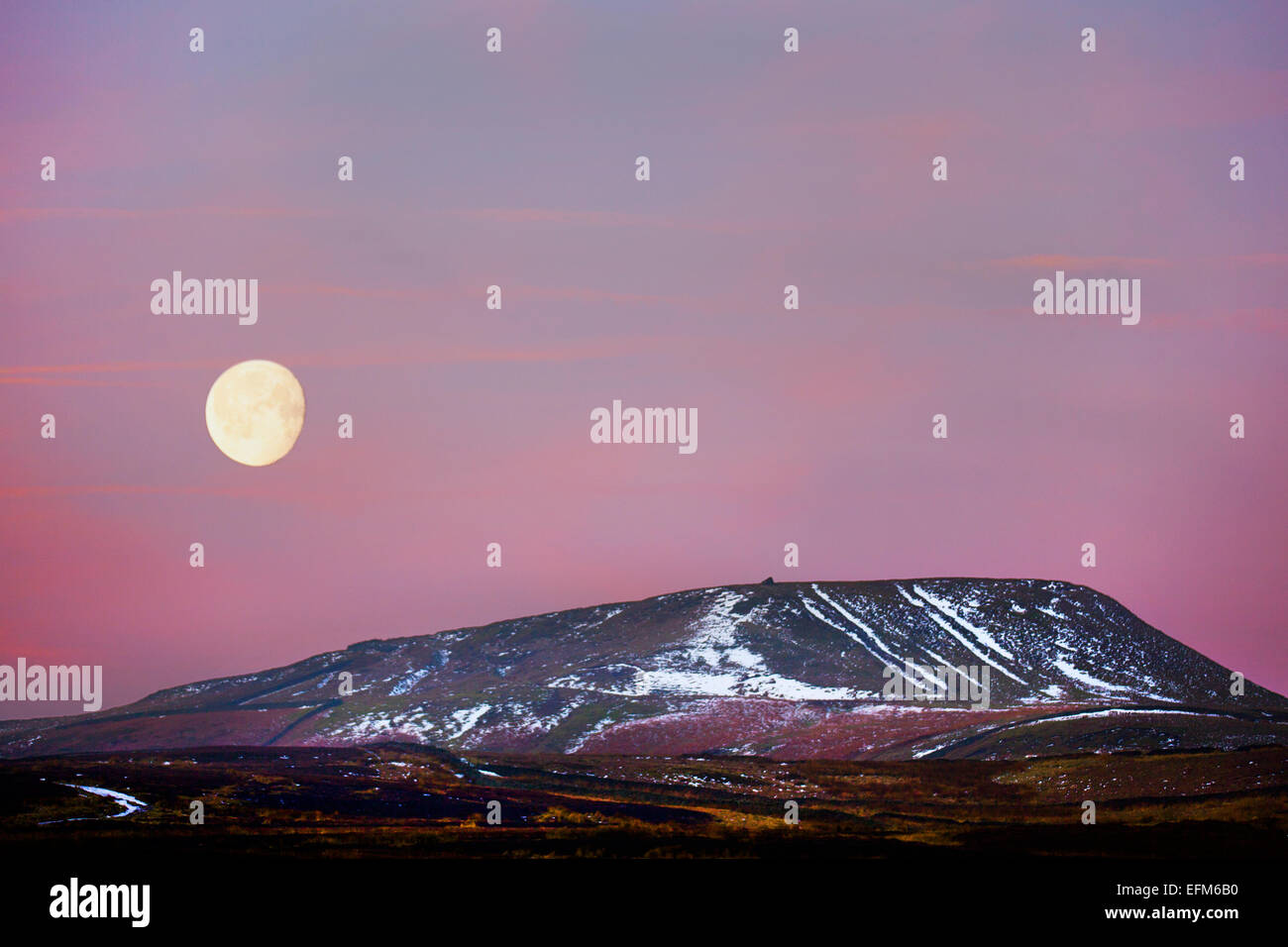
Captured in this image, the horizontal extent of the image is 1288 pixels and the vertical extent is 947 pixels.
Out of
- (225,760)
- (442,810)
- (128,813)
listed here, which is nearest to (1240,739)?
(442,810)
